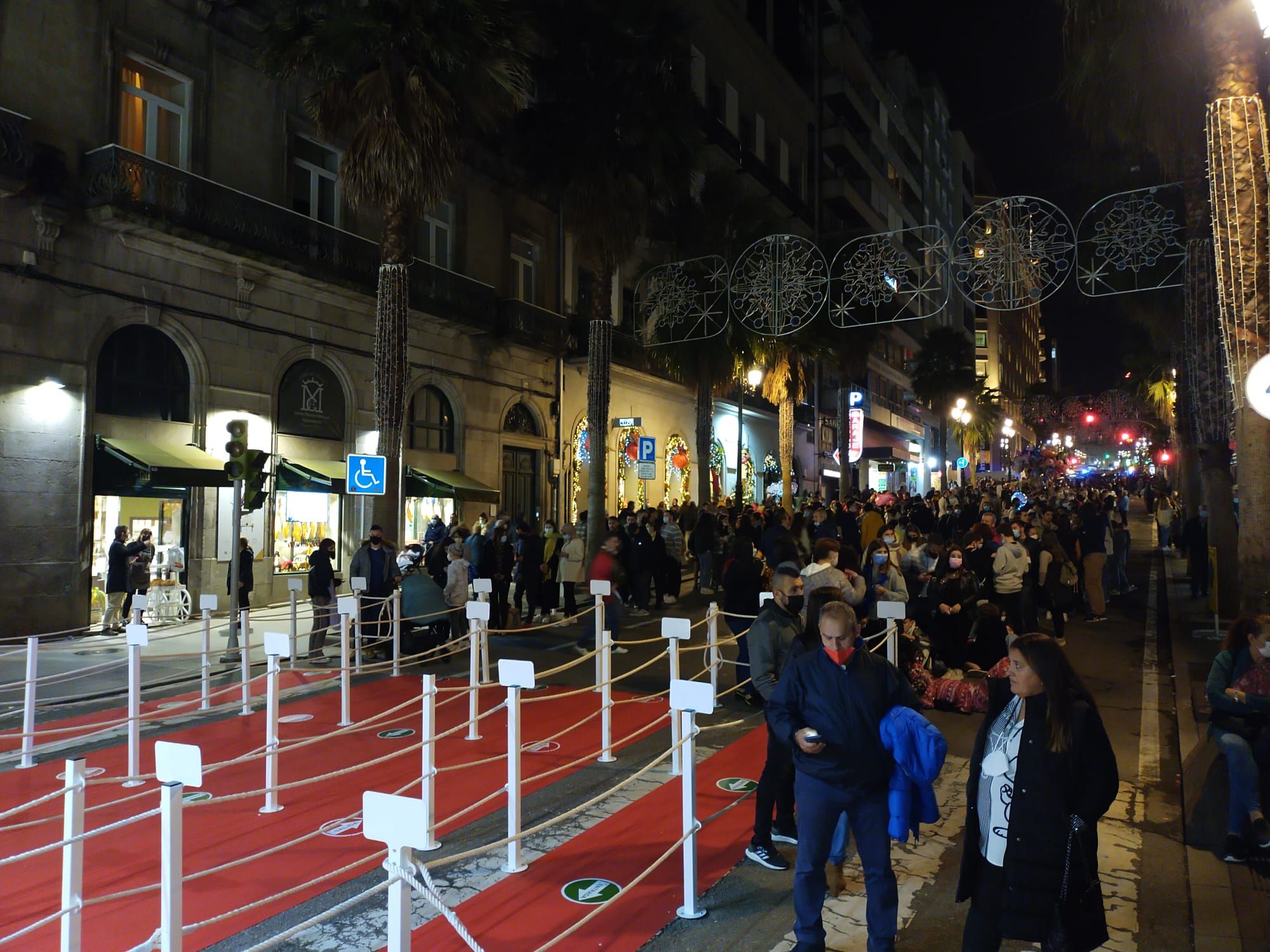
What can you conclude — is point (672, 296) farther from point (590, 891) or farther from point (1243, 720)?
point (590, 891)

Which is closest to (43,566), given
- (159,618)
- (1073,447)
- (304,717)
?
(159,618)

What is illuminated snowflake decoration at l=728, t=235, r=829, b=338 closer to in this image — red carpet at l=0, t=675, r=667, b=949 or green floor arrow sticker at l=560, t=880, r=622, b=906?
red carpet at l=0, t=675, r=667, b=949

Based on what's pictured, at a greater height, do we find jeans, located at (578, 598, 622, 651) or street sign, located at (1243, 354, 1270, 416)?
street sign, located at (1243, 354, 1270, 416)

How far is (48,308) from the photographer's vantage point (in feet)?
48.5

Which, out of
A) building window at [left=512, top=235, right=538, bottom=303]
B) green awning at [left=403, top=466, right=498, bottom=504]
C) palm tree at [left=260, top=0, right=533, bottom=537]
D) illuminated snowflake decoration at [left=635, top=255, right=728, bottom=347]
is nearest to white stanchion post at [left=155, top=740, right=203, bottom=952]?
palm tree at [left=260, top=0, right=533, bottom=537]

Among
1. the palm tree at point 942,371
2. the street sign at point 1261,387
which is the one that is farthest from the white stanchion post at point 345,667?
the palm tree at point 942,371

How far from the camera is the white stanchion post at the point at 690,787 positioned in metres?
4.70

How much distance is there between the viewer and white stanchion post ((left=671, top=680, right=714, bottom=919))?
15.4 ft

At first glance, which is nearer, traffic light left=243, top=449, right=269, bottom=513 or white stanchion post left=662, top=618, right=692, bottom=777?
white stanchion post left=662, top=618, right=692, bottom=777

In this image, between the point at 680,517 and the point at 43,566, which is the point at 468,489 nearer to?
the point at 680,517

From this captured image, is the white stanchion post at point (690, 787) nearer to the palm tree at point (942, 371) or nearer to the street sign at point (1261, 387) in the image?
the street sign at point (1261, 387)

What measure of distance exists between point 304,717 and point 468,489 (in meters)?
13.4

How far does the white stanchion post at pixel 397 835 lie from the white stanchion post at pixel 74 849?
128cm

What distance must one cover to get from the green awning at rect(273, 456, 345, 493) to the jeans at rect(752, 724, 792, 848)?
50.3 ft
